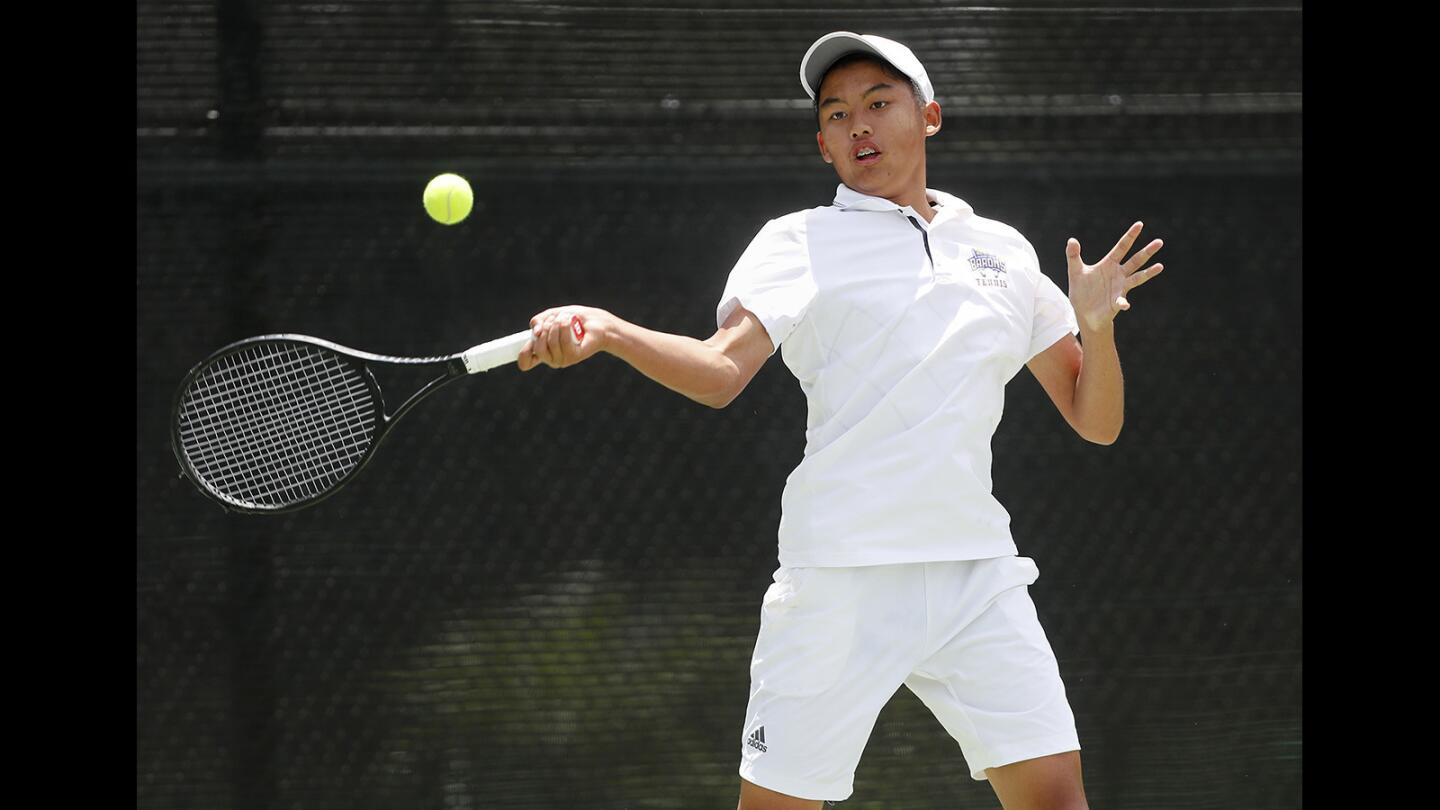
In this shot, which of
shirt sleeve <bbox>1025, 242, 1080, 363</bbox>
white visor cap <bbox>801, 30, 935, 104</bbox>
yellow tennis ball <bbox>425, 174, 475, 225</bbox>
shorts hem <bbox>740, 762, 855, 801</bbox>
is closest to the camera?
shorts hem <bbox>740, 762, 855, 801</bbox>

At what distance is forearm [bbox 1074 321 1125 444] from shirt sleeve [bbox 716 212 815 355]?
17.3 inches

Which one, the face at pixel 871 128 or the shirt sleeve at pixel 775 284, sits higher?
the face at pixel 871 128

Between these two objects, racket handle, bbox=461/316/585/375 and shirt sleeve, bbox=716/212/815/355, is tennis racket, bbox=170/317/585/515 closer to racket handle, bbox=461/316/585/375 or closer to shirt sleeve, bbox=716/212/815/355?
racket handle, bbox=461/316/585/375

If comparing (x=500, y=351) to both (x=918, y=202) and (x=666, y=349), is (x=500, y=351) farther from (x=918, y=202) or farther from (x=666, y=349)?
(x=918, y=202)

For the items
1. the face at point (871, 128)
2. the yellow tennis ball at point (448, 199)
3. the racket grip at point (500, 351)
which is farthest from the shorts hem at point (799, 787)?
the yellow tennis ball at point (448, 199)

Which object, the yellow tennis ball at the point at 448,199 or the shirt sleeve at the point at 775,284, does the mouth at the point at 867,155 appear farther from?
the yellow tennis ball at the point at 448,199

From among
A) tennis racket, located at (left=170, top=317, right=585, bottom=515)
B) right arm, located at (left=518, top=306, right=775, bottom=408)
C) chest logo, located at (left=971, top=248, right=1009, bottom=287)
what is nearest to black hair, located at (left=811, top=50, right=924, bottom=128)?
chest logo, located at (left=971, top=248, right=1009, bottom=287)

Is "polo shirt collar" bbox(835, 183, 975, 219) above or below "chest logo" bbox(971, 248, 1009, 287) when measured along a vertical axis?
above

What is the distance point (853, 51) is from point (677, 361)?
582 millimetres

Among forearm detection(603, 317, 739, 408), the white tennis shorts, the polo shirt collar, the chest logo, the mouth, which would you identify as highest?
the mouth

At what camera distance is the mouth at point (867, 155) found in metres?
2.24

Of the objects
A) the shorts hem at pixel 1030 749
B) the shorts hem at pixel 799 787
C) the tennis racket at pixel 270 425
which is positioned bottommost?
the shorts hem at pixel 799 787

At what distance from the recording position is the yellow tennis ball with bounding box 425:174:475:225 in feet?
10.1

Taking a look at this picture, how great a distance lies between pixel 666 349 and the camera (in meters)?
2.02
